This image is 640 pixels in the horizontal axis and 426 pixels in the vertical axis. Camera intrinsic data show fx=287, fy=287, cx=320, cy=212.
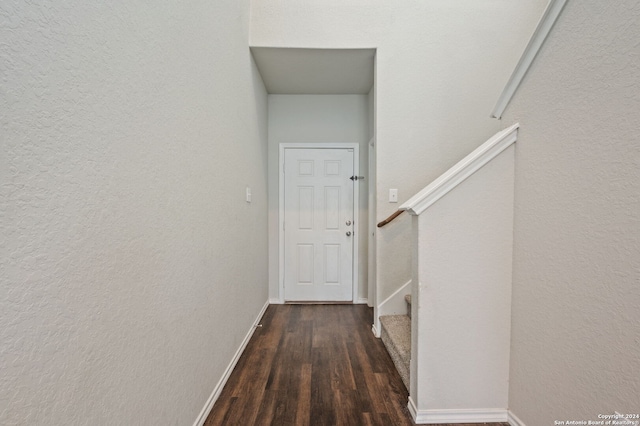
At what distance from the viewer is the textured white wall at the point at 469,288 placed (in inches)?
55.7

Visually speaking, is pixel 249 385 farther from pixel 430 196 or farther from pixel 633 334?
pixel 633 334

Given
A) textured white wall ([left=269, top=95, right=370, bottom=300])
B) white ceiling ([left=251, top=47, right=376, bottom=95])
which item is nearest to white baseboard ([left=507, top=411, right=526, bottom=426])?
textured white wall ([left=269, top=95, right=370, bottom=300])

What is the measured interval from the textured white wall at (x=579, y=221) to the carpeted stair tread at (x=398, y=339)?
1.93 ft

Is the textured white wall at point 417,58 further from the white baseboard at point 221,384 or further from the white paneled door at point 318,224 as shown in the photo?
the white baseboard at point 221,384

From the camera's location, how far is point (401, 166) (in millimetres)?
2508

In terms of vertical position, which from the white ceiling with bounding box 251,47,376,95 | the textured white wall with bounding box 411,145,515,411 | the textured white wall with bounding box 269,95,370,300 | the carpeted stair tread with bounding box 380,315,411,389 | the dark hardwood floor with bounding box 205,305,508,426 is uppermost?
the white ceiling with bounding box 251,47,376,95

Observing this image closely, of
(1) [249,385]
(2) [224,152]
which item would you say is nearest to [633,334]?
(1) [249,385]

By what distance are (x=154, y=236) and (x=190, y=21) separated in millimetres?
993

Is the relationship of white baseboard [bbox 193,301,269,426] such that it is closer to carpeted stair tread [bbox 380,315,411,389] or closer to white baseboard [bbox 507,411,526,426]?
carpeted stair tread [bbox 380,315,411,389]

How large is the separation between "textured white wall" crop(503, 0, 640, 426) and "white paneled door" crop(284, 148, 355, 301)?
83.1 inches

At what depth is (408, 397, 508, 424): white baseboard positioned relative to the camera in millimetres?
1443

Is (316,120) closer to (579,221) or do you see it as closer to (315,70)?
(315,70)

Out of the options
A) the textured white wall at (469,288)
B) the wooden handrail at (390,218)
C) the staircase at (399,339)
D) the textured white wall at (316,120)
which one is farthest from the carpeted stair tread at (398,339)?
the textured white wall at (316,120)

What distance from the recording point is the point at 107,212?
790 mm
